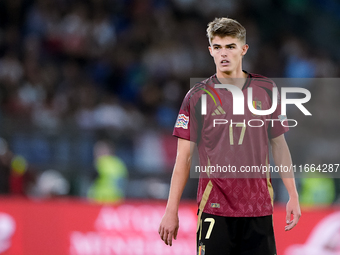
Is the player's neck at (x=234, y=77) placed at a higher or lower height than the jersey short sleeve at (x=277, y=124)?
higher

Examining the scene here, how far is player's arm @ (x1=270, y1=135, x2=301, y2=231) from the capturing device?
347 centimetres

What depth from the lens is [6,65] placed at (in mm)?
10867

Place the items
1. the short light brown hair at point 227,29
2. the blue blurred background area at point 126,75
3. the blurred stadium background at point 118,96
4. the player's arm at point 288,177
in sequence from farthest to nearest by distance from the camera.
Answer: the blue blurred background area at point 126,75 → the blurred stadium background at point 118,96 → the player's arm at point 288,177 → the short light brown hair at point 227,29

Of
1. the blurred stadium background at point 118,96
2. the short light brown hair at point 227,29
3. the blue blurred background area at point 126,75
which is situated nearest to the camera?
the short light brown hair at point 227,29

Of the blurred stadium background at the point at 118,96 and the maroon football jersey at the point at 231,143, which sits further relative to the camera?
the blurred stadium background at the point at 118,96

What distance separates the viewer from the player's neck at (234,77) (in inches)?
136

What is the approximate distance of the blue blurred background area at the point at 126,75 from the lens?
329 inches

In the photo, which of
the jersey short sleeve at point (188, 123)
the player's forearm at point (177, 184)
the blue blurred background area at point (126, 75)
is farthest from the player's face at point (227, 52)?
the blue blurred background area at point (126, 75)

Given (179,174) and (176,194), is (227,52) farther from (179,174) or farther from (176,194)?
(176,194)

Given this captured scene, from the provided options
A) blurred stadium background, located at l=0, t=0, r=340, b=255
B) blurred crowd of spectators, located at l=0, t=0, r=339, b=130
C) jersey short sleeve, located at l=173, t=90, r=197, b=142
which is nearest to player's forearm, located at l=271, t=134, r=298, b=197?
jersey short sleeve, located at l=173, t=90, r=197, b=142

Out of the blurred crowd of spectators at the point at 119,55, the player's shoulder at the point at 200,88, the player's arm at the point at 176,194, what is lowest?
the player's arm at the point at 176,194

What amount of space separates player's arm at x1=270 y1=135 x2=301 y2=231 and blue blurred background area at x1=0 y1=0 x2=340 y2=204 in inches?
168

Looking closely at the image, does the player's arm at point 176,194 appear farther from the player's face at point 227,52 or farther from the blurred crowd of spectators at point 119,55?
the blurred crowd of spectators at point 119,55

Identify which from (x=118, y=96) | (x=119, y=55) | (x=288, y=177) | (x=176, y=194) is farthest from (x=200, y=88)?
(x=119, y=55)
